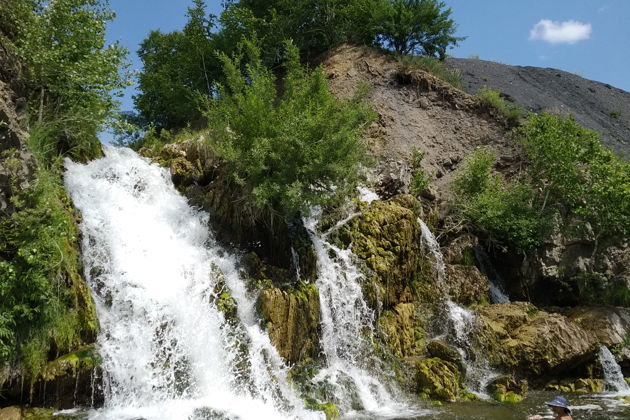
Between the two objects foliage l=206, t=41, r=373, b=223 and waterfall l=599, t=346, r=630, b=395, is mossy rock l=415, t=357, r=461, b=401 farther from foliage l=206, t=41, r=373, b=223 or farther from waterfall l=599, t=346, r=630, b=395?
waterfall l=599, t=346, r=630, b=395

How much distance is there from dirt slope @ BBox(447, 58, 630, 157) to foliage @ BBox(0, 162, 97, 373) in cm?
2745

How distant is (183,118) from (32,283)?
63.1 feet

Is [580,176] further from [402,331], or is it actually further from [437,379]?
[437,379]

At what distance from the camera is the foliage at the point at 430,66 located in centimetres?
3003

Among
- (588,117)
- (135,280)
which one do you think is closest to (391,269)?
(135,280)

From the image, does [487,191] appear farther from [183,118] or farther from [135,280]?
[183,118]

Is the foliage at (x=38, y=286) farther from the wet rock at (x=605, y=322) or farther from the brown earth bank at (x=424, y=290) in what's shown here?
the wet rock at (x=605, y=322)

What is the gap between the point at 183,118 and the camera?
2772cm

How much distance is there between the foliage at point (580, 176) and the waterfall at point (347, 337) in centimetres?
951

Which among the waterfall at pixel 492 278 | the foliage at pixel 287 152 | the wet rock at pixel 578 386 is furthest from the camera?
the waterfall at pixel 492 278

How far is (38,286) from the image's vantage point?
379 inches

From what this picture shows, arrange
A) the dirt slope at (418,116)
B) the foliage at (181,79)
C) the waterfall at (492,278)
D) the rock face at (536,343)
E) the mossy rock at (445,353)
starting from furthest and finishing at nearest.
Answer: the foliage at (181,79)
the dirt slope at (418,116)
the waterfall at (492,278)
the rock face at (536,343)
the mossy rock at (445,353)

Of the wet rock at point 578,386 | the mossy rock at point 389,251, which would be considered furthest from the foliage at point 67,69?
the wet rock at point 578,386

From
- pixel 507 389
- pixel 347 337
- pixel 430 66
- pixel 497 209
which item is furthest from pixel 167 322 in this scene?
pixel 430 66
